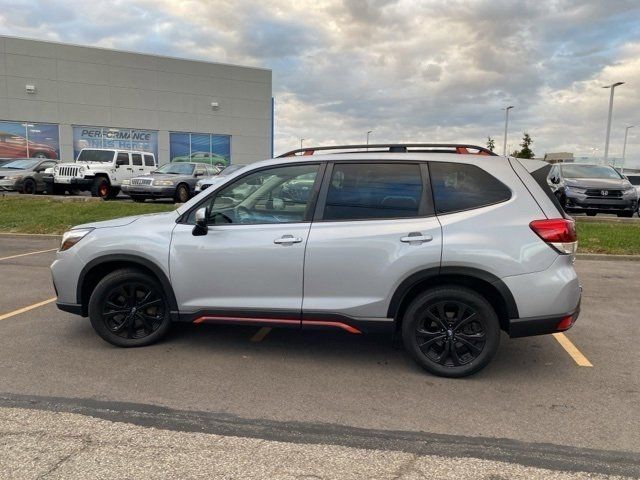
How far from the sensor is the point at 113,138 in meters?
30.5

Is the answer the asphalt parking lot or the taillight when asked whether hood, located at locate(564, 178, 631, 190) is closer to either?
the asphalt parking lot

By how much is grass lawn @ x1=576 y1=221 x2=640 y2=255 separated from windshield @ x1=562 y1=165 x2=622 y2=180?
6.70 ft

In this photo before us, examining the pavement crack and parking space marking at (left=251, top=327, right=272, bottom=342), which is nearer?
the pavement crack

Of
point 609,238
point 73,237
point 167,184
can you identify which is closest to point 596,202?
point 609,238

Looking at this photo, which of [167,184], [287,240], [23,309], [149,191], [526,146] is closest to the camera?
[287,240]

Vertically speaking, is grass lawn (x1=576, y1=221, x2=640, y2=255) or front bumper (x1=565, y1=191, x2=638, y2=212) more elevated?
front bumper (x1=565, y1=191, x2=638, y2=212)

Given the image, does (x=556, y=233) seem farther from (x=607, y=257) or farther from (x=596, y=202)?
(x=596, y=202)

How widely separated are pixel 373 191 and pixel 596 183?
1170cm

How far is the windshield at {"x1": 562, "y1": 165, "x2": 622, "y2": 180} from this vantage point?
46.2 feet

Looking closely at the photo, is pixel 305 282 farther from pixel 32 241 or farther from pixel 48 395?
pixel 32 241

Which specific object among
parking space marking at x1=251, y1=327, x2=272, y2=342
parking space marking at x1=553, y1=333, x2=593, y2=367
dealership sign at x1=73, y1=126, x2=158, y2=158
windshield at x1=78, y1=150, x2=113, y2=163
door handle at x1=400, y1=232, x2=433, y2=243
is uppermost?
dealership sign at x1=73, y1=126, x2=158, y2=158

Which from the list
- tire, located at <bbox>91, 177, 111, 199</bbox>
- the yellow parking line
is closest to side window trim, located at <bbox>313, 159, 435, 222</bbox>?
the yellow parking line

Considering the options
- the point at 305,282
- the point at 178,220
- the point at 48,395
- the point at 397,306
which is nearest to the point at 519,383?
the point at 397,306

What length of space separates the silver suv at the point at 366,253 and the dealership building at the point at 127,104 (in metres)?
28.5
